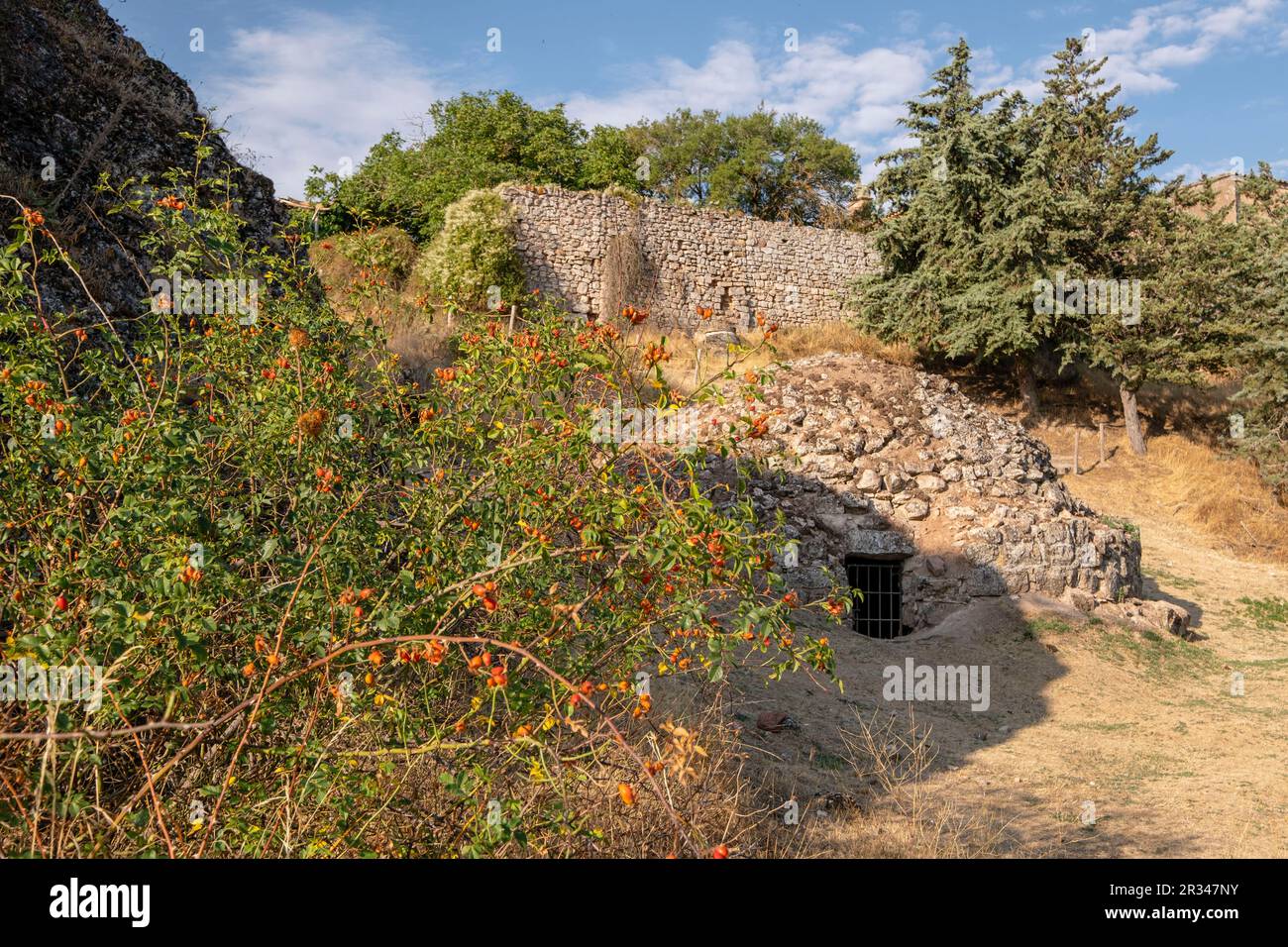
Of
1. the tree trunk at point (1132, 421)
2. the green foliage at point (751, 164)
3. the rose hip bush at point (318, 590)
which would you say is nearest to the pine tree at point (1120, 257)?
the tree trunk at point (1132, 421)

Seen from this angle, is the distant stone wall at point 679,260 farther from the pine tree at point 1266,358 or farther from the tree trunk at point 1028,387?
the pine tree at point 1266,358

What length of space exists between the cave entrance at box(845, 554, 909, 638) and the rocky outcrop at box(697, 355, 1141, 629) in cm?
24

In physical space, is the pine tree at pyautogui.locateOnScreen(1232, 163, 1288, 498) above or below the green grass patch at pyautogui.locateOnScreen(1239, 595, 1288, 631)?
above

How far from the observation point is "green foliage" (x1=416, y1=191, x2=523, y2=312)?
2050 cm

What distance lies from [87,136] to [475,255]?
12.5 meters

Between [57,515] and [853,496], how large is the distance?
9.49 metres

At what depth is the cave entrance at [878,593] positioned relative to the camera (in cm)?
1131

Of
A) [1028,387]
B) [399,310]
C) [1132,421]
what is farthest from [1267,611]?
[399,310]

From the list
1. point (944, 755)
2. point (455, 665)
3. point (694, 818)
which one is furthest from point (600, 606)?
point (944, 755)

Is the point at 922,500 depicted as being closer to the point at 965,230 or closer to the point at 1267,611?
the point at 1267,611

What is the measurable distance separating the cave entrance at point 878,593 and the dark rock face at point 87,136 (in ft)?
24.8

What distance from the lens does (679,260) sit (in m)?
23.7

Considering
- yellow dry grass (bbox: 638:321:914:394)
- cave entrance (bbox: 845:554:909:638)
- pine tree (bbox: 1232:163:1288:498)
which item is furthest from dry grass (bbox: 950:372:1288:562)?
cave entrance (bbox: 845:554:909:638)

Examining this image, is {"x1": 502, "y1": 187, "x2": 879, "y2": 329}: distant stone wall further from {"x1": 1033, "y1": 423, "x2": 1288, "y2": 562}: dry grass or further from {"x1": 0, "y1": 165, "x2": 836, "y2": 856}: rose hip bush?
{"x1": 0, "y1": 165, "x2": 836, "y2": 856}: rose hip bush
